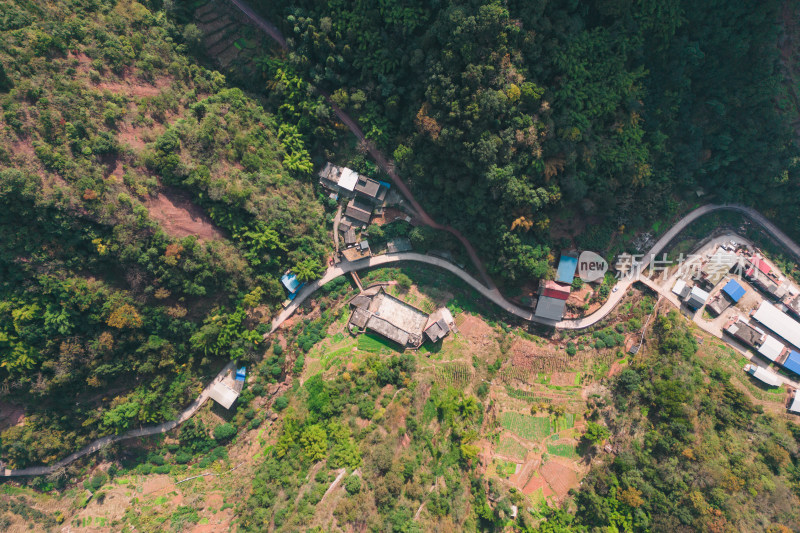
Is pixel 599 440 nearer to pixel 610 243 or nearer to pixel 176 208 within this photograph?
pixel 610 243

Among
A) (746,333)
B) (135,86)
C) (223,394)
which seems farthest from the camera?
(746,333)

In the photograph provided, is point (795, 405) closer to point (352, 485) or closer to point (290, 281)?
point (352, 485)

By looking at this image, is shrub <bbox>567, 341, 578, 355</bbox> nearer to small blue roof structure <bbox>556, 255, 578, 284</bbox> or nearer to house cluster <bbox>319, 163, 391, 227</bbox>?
A: small blue roof structure <bbox>556, 255, 578, 284</bbox>

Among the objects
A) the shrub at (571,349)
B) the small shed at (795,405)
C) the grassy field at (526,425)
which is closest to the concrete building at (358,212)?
the grassy field at (526,425)

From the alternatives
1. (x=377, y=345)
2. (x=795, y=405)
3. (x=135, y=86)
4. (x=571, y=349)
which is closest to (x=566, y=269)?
(x=571, y=349)

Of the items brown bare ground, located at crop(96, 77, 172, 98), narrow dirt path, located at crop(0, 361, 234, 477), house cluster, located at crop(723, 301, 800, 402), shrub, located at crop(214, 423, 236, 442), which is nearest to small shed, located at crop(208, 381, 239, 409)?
narrow dirt path, located at crop(0, 361, 234, 477)

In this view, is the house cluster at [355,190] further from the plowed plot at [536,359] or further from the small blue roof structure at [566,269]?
the plowed plot at [536,359]

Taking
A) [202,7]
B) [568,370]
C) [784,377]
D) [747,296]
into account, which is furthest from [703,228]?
[202,7]

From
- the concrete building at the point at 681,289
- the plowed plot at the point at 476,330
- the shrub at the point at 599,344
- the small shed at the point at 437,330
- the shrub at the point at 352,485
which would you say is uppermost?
the concrete building at the point at 681,289
